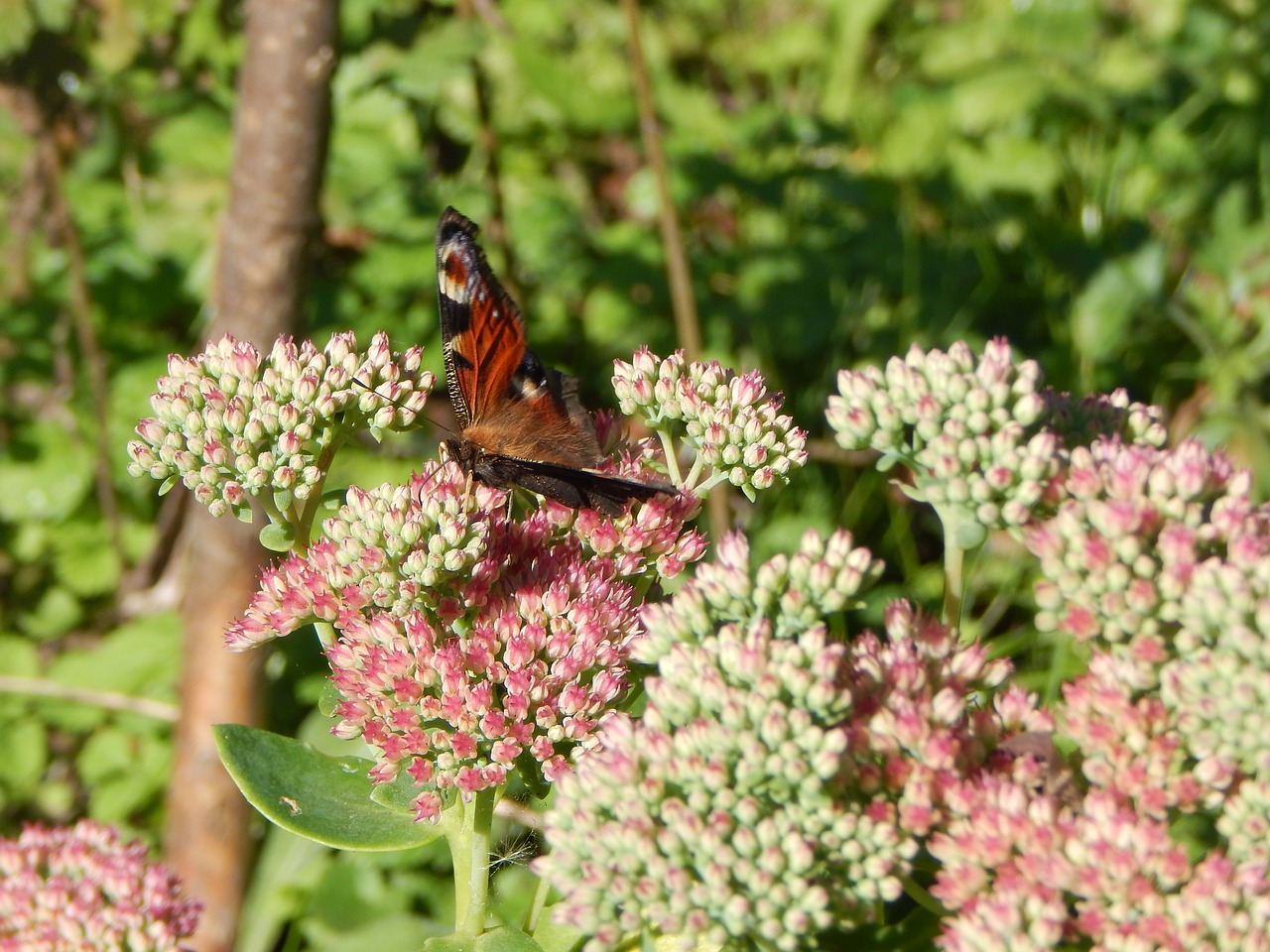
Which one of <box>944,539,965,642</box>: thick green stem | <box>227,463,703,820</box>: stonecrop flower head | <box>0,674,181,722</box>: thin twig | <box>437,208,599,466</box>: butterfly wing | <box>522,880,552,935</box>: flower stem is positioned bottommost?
→ <box>522,880,552,935</box>: flower stem

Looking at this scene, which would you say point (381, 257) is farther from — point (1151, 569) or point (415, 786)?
point (1151, 569)

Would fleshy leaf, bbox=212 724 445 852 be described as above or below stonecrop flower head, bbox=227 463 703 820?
below

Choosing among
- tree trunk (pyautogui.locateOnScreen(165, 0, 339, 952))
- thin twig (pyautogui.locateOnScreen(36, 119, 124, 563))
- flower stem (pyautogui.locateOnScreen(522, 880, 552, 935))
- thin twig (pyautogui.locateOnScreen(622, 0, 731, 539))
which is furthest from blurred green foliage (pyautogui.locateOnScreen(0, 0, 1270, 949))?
flower stem (pyautogui.locateOnScreen(522, 880, 552, 935))

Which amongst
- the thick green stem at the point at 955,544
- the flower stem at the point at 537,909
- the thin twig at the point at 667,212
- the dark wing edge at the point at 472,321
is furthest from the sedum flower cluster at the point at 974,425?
the thin twig at the point at 667,212

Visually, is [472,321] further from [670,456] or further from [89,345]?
[89,345]

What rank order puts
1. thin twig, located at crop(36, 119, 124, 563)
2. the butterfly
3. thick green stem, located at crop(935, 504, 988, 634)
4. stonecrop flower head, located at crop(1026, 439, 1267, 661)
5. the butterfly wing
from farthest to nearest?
thin twig, located at crop(36, 119, 124, 563), the butterfly wing, the butterfly, thick green stem, located at crop(935, 504, 988, 634), stonecrop flower head, located at crop(1026, 439, 1267, 661)

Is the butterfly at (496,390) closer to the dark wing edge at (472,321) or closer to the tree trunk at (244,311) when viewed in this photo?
the dark wing edge at (472,321)

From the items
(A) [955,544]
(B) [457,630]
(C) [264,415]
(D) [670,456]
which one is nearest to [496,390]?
(D) [670,456]

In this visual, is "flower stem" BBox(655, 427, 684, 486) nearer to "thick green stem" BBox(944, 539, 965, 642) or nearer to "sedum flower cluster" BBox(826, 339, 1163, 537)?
"sedum flower cluster" BBox(826, 339, 1163, 537)

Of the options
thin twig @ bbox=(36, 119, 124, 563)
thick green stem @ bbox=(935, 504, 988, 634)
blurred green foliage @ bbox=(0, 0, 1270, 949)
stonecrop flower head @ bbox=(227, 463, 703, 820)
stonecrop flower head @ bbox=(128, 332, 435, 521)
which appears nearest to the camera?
stonecrop flower head @ bbox=(227, 463, 703, 820)
